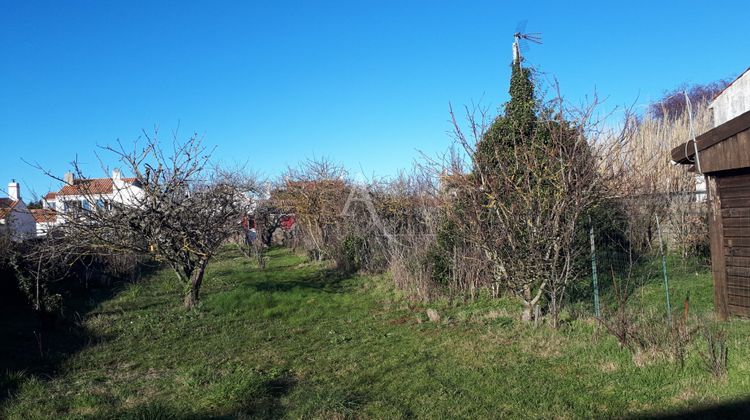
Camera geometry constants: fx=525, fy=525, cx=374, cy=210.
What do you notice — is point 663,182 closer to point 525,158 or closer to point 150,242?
point 525,158

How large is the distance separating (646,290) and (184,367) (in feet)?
23.6

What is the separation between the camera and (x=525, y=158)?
6945 mm

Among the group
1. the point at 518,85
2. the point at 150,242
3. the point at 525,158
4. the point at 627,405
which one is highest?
the point at 518,85

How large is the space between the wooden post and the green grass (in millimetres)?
406

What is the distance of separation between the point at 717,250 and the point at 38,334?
9.66 metres

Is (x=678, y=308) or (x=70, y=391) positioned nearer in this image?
(x=70, y=391)

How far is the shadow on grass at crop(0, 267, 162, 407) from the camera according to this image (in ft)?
20.2

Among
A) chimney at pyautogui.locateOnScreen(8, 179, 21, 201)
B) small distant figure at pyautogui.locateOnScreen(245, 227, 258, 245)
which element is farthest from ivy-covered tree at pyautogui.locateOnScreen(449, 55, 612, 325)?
chimney at pyautogui.locateOnScreen(8, 179, 21, 201)

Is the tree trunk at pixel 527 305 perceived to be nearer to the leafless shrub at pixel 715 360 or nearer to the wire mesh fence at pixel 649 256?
the wire mesh fence at pixel 649 256

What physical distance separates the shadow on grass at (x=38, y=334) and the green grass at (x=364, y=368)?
0.34 ft

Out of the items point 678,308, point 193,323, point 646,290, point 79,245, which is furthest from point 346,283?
point 678,308

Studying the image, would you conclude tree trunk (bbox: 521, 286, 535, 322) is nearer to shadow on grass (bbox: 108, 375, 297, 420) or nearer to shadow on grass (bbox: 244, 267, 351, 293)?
shadow on grass (bbox: 108, 375, 297, 420)

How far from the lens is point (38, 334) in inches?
315

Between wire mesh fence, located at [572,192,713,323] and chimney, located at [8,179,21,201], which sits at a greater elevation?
chimney, located at [8,179,21,201]
